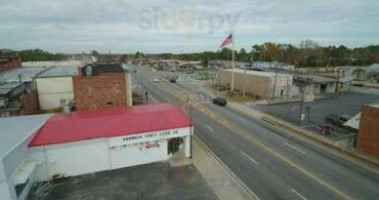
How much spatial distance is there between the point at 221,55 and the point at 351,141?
132 m

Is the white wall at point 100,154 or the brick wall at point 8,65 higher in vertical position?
the brick wall at point 8,65

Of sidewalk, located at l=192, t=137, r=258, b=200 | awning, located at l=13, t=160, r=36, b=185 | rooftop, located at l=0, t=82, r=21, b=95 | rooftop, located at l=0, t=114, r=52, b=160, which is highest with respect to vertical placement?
rooftop, located at l=0, t=82, r=21, b=95

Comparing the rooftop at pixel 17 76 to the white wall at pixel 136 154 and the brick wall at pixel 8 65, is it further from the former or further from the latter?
the white wall at pixel 136 154

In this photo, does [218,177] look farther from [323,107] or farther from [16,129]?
[323,107]

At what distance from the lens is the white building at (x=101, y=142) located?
18.2 m

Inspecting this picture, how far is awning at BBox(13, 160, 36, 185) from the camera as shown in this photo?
15.1 metres

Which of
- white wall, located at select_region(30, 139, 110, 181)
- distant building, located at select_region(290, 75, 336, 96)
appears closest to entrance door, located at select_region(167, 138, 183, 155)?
white wall, located at select_region(30, 139, 110, 181)

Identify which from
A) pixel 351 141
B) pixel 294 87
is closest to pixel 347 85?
pixel 294 87

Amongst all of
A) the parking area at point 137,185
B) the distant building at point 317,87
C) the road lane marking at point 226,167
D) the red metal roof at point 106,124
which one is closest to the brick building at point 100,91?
the red metal roof at point 106,124

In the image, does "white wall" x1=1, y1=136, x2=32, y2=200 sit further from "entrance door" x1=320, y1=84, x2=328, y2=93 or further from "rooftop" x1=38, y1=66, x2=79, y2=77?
"entrance door" x1=320, y1=84, x2=328, y2=93

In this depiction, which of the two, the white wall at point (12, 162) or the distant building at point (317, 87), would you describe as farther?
the distant building at point (317, 87)

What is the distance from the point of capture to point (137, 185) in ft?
58.4

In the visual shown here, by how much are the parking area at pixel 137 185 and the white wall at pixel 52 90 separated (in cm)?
2672

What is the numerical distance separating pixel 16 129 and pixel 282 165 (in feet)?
68.8
